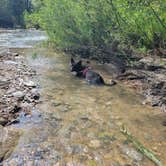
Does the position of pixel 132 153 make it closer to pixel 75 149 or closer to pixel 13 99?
pixel 75 149

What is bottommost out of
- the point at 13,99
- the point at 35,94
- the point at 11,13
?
the point at 11,13

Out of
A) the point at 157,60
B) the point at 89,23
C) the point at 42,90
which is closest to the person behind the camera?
the point at 42,90

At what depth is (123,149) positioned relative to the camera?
937 centimetres

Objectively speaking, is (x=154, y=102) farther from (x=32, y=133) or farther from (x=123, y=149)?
(x=32, y=133)

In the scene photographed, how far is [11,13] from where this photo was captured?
278ft

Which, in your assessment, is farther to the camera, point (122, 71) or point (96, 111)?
point (122, 71)

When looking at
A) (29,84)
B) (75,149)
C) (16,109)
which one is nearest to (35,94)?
(29,84)

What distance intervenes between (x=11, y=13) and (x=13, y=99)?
75.1m

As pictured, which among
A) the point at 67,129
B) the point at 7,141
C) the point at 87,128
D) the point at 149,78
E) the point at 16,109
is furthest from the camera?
the point at 149,78

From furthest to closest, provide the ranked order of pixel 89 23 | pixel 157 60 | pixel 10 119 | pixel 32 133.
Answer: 1. pixel 89 23
2. pixel 157 60
3. pixel 10 119
4. pixel 32 133

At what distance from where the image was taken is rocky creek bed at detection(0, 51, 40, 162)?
961cm

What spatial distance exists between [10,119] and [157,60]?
933 centimetres

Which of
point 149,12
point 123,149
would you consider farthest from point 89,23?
point 123,149

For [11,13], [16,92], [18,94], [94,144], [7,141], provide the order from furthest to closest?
[11,13] → [16,92] → [18,94] → [94,144] → [7,141]
